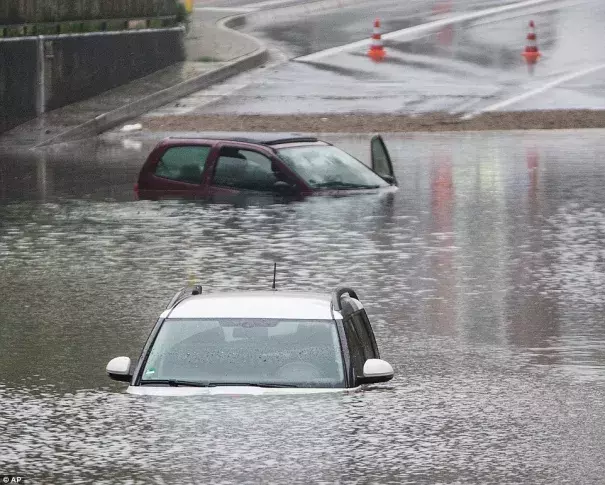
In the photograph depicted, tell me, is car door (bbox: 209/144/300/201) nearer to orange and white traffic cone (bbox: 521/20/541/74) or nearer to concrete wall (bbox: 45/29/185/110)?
concrete wall (bbox: 45/29/185/110)

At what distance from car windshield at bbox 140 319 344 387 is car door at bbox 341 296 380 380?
0.14 metres

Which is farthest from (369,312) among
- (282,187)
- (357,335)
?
(282,187)

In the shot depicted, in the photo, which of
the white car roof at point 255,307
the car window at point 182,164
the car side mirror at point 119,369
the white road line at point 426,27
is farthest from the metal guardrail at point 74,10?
the car side mirror at point 119,369

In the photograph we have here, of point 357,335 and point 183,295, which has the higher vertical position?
point 183,295

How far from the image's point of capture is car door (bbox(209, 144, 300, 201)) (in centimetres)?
2430

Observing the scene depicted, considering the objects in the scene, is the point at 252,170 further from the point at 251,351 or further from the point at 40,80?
the point at 251,351

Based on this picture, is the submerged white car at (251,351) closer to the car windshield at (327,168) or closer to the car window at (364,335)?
the car window at (364,335)

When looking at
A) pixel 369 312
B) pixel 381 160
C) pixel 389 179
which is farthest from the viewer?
pixel 381 160

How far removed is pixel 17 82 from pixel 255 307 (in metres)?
26.7

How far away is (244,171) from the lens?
968 inches

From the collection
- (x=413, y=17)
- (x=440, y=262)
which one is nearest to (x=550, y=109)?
(x=413, y=17)

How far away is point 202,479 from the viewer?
888 cm

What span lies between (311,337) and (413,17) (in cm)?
4363

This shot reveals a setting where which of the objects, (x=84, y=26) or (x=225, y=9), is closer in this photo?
(x=84, y=26)
